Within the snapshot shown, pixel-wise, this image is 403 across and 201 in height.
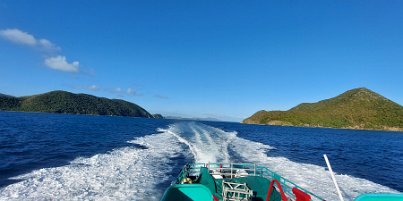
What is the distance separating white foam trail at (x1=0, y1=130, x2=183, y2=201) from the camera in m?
16.2

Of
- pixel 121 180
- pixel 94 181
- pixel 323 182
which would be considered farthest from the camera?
pixel 323 182

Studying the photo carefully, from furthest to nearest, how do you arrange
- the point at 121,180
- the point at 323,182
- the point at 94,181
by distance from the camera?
1. the point at 323,182
2. the point at 121,180
3. the point at 94,181

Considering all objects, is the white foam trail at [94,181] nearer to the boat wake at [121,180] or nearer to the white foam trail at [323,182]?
the boat wake at [121,180]

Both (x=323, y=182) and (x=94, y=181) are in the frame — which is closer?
(x=94, y=181)

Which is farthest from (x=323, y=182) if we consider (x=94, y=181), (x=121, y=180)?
(x=94, y=181)

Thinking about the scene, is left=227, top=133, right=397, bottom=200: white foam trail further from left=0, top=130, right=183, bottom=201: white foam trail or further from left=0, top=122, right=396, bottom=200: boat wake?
left=0, top=130, right=183, bottom=201: white foam trail

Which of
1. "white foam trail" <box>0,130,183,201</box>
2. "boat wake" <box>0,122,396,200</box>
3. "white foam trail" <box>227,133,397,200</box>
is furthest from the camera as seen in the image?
"white foam trail" <box>227,133,397,200</box>

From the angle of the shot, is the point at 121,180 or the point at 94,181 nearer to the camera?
the point at 94,181

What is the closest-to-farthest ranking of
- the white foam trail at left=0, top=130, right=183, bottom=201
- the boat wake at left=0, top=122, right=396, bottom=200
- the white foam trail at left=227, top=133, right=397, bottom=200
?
the white foam trail at left=0, top=130, right=183, bottom=201
the boat wake at left=0, top=122, right=396, bottom=200
the white foam trail at left=227, top=133, right=397, bottom=200

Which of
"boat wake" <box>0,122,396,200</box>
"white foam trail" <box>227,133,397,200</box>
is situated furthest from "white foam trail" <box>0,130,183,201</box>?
"white foam trail" <box>227,133,397,200</box>

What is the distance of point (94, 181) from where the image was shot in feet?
64.6

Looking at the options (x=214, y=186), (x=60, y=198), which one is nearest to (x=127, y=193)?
(x=60, y=198)

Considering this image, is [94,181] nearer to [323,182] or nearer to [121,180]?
[121,180]

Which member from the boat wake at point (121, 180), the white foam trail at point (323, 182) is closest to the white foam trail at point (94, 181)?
the boat wake at point (121, 180)
